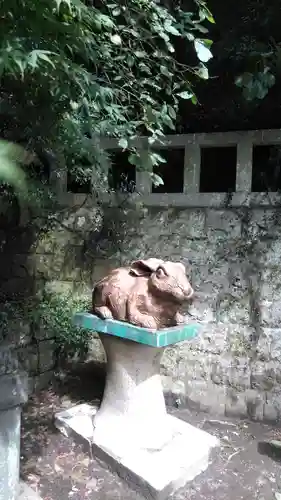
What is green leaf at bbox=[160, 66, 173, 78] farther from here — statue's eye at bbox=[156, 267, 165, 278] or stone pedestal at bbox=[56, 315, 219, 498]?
stone pedestal at bbox=[56, 315, 219, 498]

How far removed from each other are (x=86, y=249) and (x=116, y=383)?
4.42ft

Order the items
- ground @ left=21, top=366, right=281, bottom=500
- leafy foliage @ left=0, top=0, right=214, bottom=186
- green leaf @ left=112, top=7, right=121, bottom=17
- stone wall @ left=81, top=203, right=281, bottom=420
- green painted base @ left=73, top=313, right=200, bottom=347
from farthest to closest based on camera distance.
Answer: stone wall @ left=81, top=203, right=281, bottom=420, green leaf @ left=112, top=7, right=121, bottom=17, ground @ left=21, top=366, right=281, bottom=500, green painted base @ left=73, top=313, right=200, bottom=347, leafy foliage @ left=0, top=0, right=214, bottom=186

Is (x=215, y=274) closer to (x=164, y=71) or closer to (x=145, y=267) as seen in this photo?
(x=145, y=267)

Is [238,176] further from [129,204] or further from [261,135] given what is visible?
[129,204]

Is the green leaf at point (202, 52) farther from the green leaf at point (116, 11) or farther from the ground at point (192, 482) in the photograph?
the ground at point (192, 482)

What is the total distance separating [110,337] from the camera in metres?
2.51

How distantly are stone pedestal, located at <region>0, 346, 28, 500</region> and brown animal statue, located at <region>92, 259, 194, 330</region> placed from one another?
2.42 ft

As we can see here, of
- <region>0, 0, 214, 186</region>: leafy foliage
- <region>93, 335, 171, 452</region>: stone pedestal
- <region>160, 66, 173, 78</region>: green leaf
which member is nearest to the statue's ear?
<region>93, 335, 171, 452</region>: stone pedestal

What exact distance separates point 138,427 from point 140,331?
669mm

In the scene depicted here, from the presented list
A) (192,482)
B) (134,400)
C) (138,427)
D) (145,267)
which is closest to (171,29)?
(145,267)

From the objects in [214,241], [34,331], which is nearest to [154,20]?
[214,241]

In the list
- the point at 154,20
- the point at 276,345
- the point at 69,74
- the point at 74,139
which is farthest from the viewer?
the point at 276,345

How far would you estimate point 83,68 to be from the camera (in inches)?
71.6

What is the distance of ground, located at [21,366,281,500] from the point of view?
2.27 m
